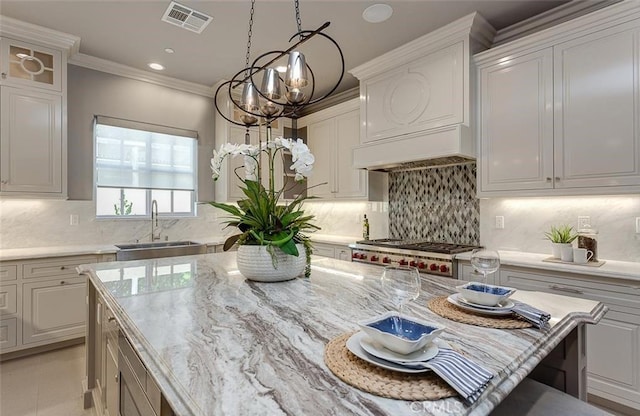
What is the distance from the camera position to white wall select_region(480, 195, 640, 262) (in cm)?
237

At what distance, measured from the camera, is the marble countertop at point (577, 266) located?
201 centimetres

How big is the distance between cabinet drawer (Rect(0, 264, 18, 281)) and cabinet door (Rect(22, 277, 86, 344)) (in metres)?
0.12

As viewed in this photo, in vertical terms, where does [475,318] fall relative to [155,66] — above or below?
below

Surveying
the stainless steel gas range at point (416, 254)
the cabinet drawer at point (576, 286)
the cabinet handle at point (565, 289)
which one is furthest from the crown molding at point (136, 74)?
the cabinet handle at point (565, 289)

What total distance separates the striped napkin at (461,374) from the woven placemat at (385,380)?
0.03 metres

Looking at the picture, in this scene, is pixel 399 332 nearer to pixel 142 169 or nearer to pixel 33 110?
pixel 33 110

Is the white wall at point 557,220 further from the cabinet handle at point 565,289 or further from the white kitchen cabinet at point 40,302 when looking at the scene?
the white kitchen cabinet at point 40,302

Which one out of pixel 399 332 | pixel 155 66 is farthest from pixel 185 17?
pixel 399 332

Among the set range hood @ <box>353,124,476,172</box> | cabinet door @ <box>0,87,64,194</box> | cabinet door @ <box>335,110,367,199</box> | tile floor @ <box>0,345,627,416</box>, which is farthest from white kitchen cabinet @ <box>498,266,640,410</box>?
cabinet door @ <box>0,87,64,194</box>

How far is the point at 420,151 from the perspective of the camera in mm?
3004

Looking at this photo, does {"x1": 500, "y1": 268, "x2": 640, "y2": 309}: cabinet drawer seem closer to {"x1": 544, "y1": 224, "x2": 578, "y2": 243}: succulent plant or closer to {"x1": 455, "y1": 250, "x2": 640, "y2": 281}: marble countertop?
{"x1": 455, "y1": 250, "x2": 640, "y2": 281}: marble countertop

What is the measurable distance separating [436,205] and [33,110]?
13.1ft

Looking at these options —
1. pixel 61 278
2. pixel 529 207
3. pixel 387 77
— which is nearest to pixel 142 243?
pixel 61 278

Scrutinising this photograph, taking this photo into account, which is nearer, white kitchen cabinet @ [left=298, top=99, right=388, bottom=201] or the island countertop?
the island countertop
